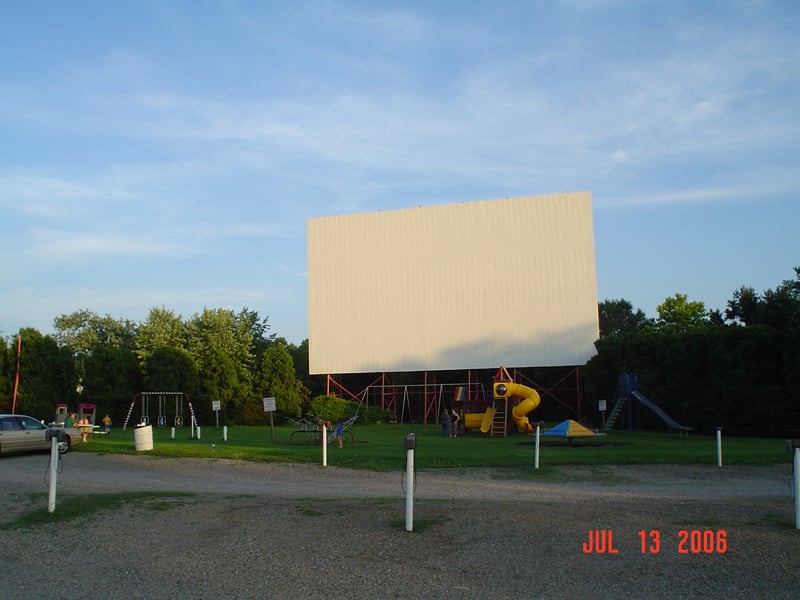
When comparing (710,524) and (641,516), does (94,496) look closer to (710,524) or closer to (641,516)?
(641,516)

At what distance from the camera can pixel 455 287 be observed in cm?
5312

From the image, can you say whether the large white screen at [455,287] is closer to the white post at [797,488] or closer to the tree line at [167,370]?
the tree line at [167,370]

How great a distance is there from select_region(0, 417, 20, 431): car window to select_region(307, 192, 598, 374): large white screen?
1271 inches

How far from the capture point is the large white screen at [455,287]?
50625 mm

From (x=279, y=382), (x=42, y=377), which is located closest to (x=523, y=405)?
(x=279, y=382)

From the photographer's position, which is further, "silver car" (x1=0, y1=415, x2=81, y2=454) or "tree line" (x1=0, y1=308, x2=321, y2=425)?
"tree line" (x1=0, y1=308, x2=321, y2=425)

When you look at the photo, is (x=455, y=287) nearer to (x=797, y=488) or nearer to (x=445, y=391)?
(x=445, y=391)

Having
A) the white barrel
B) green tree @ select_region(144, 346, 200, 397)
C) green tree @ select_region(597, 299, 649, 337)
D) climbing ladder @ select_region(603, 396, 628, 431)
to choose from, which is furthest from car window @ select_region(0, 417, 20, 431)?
green tree @ select_region(597, 299, 649, 337)

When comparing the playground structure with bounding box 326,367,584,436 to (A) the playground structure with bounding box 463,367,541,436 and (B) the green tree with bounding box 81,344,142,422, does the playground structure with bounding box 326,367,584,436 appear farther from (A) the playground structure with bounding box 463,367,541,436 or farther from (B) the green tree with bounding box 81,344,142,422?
(B) the green tree with bounding box 81,344,142,422

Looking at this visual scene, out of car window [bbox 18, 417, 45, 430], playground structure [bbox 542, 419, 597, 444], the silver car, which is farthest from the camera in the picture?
playground structure [bbox 542, 419, 597, 444]

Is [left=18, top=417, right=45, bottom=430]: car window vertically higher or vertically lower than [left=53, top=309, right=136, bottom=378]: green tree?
lower

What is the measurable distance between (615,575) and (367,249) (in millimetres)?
48965

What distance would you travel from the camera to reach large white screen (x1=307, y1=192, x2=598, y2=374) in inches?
1993

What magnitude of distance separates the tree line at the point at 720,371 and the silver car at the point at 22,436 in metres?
28.7
